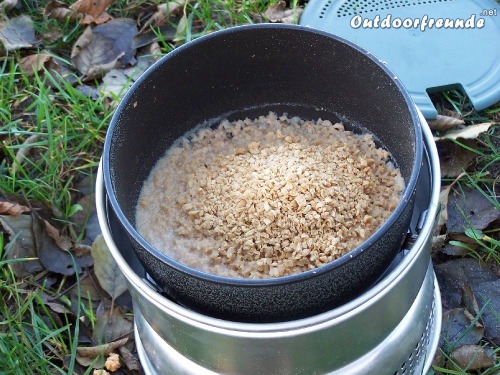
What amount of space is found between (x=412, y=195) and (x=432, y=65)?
78cm

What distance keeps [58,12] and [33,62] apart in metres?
0.17

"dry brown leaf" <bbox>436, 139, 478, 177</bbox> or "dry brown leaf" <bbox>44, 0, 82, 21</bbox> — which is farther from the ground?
"dry brown leaf" <bbox>436, 139, 478, 177</bbox>

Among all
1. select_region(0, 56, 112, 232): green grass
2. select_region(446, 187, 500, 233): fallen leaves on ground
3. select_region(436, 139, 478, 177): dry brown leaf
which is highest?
select_region(436, 139, 478, 177): dry brown leaf

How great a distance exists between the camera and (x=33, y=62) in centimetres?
173

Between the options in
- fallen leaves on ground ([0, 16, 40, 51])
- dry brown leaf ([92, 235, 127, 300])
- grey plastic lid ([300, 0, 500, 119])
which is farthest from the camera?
fallen leaves on ground ([0, 16, 40, 51])

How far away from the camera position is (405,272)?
3.35ft

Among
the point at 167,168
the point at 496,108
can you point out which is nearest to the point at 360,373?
the point at 167,168

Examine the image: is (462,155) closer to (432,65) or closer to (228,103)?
(432,65)

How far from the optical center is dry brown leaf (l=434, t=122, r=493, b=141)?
4.95 feet

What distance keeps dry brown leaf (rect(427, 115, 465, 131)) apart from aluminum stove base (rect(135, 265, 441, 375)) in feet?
1.42

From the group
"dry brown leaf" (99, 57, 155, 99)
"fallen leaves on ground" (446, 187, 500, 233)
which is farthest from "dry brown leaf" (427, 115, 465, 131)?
"dry brown leaf" (99, 57, 155, 99)

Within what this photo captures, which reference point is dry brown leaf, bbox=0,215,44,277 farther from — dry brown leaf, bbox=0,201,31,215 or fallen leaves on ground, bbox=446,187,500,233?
fallen leaves on ground, bbox=446,187,500,233

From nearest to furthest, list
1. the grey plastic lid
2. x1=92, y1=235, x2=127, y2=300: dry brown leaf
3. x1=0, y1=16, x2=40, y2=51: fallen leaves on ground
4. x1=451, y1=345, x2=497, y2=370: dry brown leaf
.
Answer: x1=451, y1=345, x2=497, y2=370: dry brown leaf
x1=92, y1=235, x2=127, y2=300: dry brown leaf
the grey plastic lid
x1=0, y1=16, x2=40, y2=51: fallen leaves on ground

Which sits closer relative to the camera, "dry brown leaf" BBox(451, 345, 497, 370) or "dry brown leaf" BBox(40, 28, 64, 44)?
"dry brown leaf" BBox(451, 345, 497, 370)
